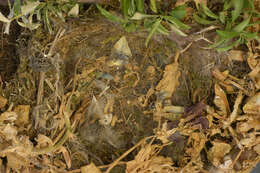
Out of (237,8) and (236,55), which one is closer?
(237,8)

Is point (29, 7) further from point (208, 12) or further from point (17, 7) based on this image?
point (208, 12)

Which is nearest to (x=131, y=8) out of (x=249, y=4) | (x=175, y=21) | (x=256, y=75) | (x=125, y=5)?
(x=125, y=5)

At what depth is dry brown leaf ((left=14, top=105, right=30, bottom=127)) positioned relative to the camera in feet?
3.30

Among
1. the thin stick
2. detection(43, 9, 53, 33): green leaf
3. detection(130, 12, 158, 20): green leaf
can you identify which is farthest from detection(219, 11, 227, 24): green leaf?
detection(43, 9, 53, 33): green leaf

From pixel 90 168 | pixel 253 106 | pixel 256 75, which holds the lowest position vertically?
pixel 90 168

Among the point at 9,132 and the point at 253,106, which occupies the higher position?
the point at 253,106

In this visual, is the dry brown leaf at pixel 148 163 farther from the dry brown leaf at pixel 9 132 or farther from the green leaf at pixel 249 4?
the green leaf at pixel 249 4

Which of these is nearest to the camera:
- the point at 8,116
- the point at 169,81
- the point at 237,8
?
the point at 237,8

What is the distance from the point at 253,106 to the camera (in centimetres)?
96

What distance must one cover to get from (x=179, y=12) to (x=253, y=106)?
40 cm

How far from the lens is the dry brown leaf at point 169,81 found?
105 centimetres

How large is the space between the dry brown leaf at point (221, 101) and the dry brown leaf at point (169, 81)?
0.16 metres

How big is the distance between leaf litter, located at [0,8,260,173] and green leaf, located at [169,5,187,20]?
16cm

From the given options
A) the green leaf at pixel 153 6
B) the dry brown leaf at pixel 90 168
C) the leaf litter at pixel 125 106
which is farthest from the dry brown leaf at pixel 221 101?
the dry brown leaf at pixel 90 168
